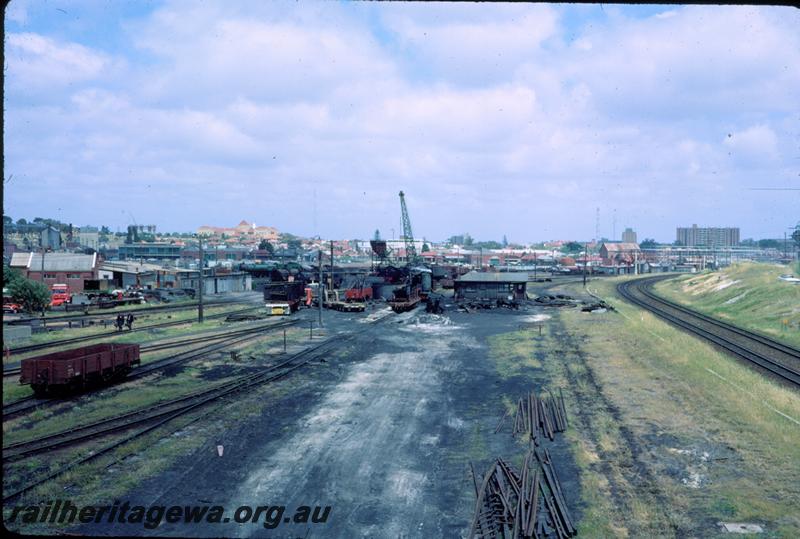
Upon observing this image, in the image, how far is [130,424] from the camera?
1869cm

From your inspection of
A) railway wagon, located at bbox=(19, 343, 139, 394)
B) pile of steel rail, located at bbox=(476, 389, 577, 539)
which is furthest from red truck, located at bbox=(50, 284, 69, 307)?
pile of steel rail, located at bbox=(476, 389, 577, 539)

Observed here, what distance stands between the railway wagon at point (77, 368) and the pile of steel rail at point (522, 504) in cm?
1727

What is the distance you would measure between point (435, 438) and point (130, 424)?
10611 mm

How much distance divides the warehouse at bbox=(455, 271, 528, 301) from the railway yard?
29.5m

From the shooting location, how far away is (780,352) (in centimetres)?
3234

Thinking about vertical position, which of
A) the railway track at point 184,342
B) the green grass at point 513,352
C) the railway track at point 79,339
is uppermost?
the railway track at point 79,339

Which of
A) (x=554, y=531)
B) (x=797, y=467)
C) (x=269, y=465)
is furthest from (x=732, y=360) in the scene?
(x=269, y=465)

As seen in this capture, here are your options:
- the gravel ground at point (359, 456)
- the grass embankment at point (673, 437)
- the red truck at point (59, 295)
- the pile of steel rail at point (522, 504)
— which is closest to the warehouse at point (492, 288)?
the grass embankment at point (673, 437)

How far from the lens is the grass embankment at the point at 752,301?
139ft

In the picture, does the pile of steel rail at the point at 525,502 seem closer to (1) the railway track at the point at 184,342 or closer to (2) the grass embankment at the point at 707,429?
(2) the grass embankment at the point at 707,429

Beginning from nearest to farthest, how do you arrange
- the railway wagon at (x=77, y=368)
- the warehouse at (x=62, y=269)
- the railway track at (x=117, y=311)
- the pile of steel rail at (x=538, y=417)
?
the pile of steel rail at (x=538, y=417), the railway wagon at (x=77, y=368), the railway track at (x=117, y=311), the warehouse at (x=62, y=269)

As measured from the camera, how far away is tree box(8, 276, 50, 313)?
4709 centimetres

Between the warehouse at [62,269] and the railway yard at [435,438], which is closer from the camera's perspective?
the railway yard at [435,438]

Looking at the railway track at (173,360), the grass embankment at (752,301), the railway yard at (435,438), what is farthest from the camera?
the grass embankment at (752,301)
